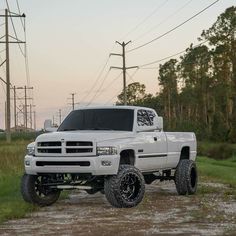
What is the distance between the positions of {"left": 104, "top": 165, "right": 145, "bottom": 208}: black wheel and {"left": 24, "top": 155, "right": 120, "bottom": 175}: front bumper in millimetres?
176

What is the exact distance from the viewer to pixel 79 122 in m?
14.7

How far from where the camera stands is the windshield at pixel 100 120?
563 inches

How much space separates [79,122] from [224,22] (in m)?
59.8

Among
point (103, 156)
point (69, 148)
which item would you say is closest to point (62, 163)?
point (69, 148)

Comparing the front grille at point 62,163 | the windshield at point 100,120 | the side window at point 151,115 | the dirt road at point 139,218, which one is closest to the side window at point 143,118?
the side window at point 151,115

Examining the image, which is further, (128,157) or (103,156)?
(128,157)

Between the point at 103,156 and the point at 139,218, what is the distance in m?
1.99

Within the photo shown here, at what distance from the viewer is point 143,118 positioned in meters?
15.0

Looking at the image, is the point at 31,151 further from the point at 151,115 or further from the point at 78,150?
the point at 151,115

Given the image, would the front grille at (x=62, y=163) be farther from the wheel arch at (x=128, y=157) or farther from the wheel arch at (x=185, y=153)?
the wheel arch at (x=185, y=153)

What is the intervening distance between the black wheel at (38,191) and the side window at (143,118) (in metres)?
2.46

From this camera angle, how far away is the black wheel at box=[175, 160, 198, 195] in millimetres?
15633

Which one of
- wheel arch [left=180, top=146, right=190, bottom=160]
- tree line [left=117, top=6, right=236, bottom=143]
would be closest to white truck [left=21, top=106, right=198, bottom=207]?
wheel arch [left=180, top=146, right=190, bottom=160]

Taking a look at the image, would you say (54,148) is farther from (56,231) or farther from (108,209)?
(56,231)
